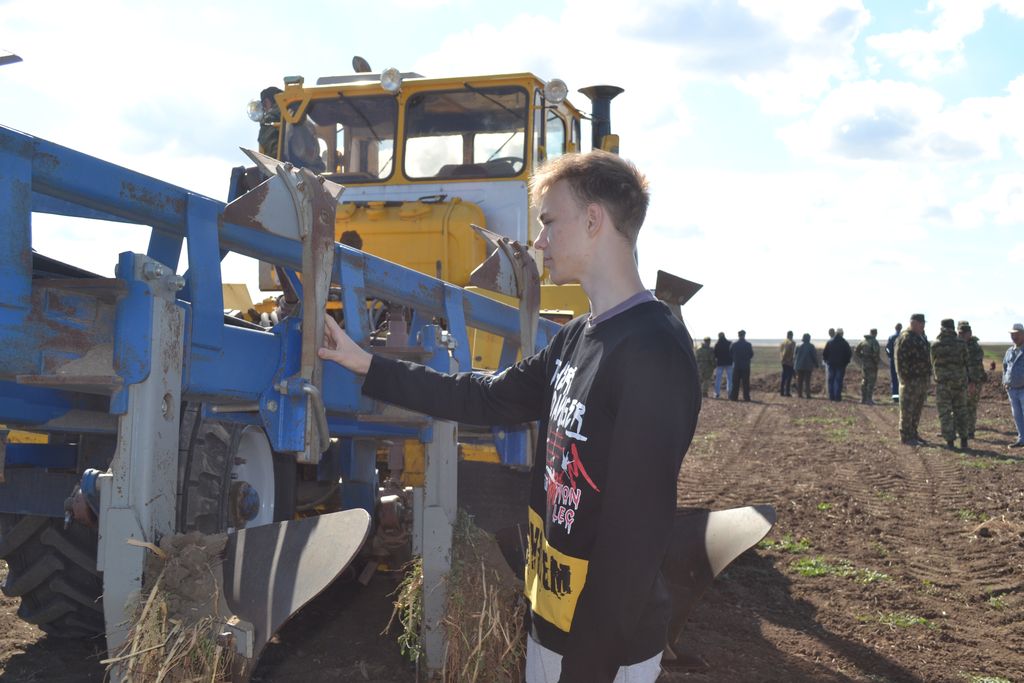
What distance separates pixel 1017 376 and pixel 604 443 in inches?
517

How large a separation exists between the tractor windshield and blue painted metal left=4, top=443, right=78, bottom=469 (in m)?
3.62

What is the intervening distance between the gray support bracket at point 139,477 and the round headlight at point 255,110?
5.52 meters

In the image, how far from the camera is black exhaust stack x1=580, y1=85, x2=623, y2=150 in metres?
8.39

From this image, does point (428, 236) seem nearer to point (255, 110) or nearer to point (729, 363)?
point (255, 110)

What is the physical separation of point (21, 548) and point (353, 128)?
13.1 ft

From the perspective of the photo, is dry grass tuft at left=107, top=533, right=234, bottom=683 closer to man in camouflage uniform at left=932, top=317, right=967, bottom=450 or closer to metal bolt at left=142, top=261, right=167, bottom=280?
metal bolt at left=142, top=261, right=167, bottom=280

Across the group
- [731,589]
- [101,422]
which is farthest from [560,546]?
[731,589]

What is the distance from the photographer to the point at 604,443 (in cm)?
219

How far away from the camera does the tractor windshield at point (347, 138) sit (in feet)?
24.1

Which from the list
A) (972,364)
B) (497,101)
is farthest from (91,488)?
(972,364)

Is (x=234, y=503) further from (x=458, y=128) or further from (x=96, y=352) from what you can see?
(x=458, y=128)

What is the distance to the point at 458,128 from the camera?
7.22 metres

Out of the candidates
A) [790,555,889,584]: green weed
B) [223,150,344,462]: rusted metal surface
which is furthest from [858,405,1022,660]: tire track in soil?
[223,150,344,462]: rusted metal surface

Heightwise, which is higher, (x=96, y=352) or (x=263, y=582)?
(x=96, y=352)
